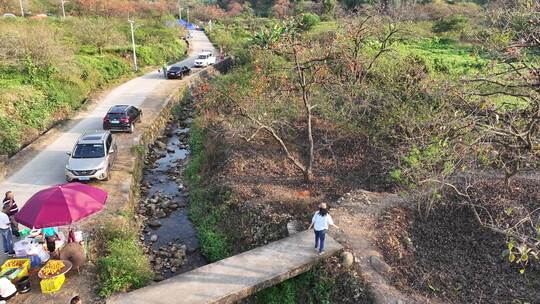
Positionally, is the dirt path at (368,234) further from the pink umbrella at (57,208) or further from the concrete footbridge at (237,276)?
the pink umbrella at (57,208)

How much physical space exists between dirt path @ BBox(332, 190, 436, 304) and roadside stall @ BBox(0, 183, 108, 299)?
7103 mm

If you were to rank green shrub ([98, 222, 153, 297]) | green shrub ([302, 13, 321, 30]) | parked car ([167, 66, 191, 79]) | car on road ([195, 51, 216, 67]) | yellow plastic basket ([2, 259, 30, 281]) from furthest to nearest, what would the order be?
car on road ([195, 51, 216, 67]) < green shrub ([302, 13, 321, 30]) < parked car ([167, 66, 191, 79]) < green shrub ([98, 222, 153, 297]) < yellow plastic basket ([2, 259, 30, 281])

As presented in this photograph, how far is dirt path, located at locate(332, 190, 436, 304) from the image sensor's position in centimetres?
962

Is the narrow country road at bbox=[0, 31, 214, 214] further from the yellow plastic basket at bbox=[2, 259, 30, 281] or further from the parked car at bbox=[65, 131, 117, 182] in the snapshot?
the yellow plastic basket at bbox=[2, 259, 30, 281]

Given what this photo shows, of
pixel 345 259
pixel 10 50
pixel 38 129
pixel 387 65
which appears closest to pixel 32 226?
pixel 345 259

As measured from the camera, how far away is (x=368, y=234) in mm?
11820

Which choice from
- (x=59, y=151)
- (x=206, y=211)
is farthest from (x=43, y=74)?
(x=206, y=211)

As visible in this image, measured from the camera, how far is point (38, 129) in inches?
836

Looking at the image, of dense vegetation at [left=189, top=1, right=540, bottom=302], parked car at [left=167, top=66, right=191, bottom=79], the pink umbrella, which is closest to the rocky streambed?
dense vegetation at [left=189, top=1, right=540, bottom=302]

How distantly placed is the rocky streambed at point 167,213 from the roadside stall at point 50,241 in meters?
2.74

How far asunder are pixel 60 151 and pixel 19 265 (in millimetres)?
9816

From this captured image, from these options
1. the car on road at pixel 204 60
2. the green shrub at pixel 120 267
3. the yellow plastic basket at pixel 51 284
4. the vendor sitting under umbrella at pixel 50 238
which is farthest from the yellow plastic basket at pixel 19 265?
the car on road at pixel 204 60

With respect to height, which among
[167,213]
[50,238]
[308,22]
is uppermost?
[308,22]

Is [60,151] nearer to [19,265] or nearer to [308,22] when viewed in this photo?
[19,265]
